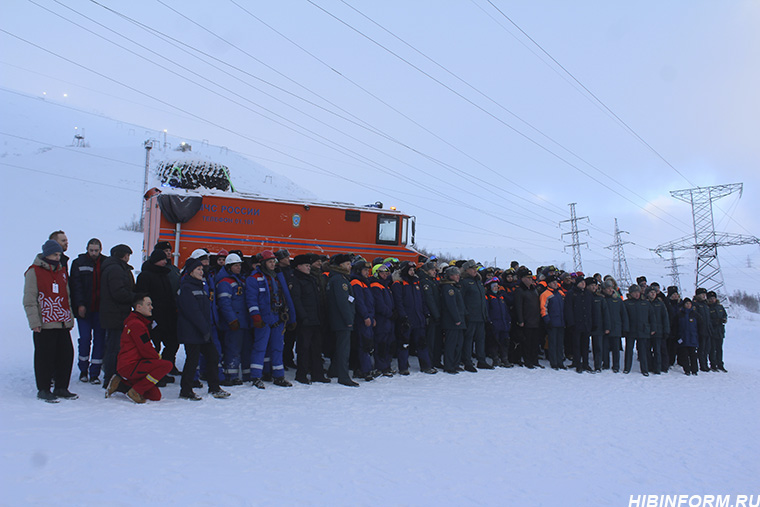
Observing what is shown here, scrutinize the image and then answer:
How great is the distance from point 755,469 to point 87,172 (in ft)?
209

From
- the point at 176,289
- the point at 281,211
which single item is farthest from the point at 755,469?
the point at 281,211

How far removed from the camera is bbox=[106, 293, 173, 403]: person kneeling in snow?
246 inches

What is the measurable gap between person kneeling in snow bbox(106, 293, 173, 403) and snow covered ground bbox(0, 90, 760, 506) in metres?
0.20

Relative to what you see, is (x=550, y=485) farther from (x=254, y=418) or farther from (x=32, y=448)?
(x=32, y=448)

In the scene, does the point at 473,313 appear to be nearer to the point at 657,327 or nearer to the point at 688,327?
the point at 657,327

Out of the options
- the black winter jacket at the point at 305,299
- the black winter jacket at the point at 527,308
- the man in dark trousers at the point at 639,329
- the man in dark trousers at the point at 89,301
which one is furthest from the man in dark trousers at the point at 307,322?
the man in dark trousers at the point at 639,329

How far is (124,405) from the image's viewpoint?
602 centimetres

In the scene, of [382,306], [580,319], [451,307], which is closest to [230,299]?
[382,306]

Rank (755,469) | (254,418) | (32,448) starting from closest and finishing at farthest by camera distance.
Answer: (32,448), (755,469), (254,418)

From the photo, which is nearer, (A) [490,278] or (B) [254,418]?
(B) [254,418]

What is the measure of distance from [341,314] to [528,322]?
4959mm

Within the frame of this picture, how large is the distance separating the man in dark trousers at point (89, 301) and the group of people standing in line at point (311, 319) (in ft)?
0.06

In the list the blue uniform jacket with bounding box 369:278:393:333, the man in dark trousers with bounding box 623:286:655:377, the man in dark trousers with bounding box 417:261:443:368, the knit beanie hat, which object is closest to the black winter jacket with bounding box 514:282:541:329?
the man in dark trousers with bounding box 417:261:443:368

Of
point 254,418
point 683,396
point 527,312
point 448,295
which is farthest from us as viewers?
point 527,312
